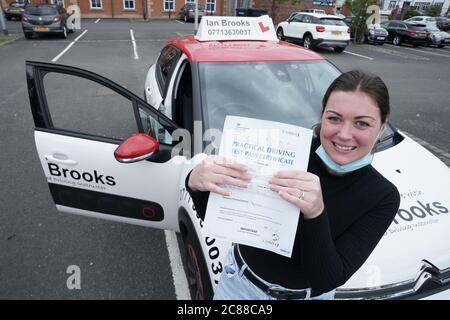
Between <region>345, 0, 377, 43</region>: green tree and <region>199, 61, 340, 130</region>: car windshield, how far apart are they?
59.2 feet

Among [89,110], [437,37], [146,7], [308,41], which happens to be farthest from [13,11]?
[437,37]

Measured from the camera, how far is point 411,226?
1.70m

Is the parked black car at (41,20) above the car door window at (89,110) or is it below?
above

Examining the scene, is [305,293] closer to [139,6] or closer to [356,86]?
[356,86]

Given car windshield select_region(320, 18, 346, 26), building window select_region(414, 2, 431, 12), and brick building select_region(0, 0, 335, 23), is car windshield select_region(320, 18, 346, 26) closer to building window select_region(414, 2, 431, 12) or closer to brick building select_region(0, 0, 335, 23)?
brick building select_region(0, 0, 335, 23)

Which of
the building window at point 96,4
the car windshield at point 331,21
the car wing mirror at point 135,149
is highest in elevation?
the building window at point 96,4

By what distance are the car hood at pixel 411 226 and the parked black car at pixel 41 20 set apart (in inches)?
631

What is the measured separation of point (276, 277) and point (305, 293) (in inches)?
5.1

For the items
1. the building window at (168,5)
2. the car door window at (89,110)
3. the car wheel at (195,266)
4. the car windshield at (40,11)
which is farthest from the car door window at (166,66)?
the building window at (168,5)

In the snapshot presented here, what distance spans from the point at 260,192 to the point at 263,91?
166 centimetres

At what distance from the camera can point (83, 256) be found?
8.55ft

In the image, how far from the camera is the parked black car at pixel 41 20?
1388cm

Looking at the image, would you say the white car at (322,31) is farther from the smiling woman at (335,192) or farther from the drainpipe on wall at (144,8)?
the drainpipe on wall at (144,8)
